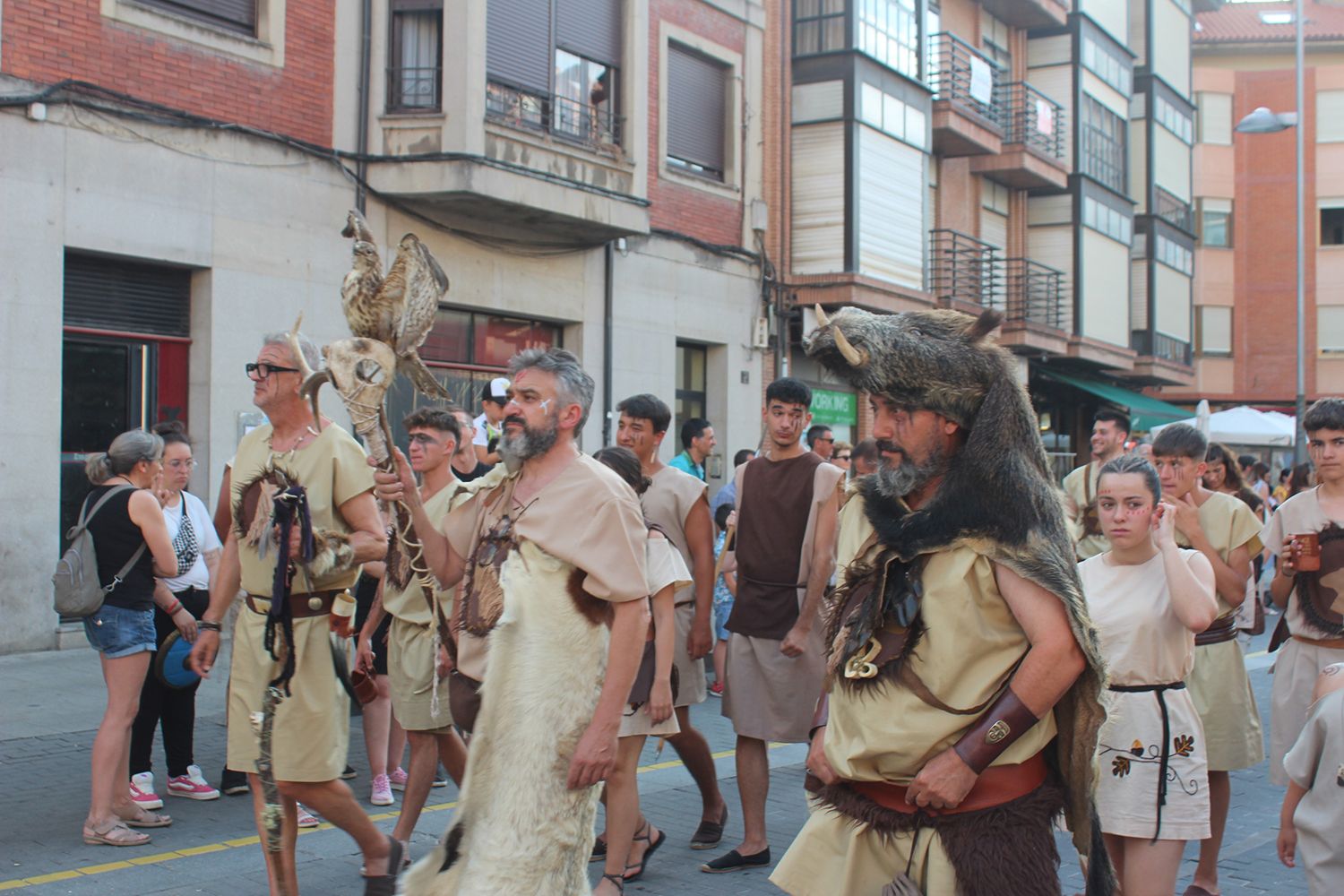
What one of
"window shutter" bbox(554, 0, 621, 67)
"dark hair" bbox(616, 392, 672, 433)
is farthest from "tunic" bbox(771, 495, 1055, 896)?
"window shutter" bbox(554, 0, 621, 67)

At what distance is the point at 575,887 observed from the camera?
432 centimetres

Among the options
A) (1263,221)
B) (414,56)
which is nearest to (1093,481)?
(414,56)

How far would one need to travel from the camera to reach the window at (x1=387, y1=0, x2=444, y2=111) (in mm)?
15094

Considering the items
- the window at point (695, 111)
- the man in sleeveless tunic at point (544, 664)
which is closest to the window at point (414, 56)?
the window at point (695, 111)

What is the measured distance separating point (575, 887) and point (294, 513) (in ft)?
5.54

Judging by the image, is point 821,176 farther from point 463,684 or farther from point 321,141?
point 463,684

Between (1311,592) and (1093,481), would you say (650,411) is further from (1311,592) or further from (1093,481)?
(1311,592)

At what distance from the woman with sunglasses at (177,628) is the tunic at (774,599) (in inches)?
113

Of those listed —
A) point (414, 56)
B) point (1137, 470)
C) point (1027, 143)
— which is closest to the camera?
point (1137, 470)

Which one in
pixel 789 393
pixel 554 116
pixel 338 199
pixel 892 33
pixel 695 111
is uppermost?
pixel 892 33

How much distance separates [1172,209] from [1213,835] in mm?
32987

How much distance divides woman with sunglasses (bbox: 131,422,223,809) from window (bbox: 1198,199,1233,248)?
1734 inches

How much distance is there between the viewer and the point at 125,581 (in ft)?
22.2

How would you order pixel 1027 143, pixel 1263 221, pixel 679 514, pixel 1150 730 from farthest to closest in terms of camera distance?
pixel 1263 221, pixel 1027 143, pixel 679 514, pixel 1150 730
